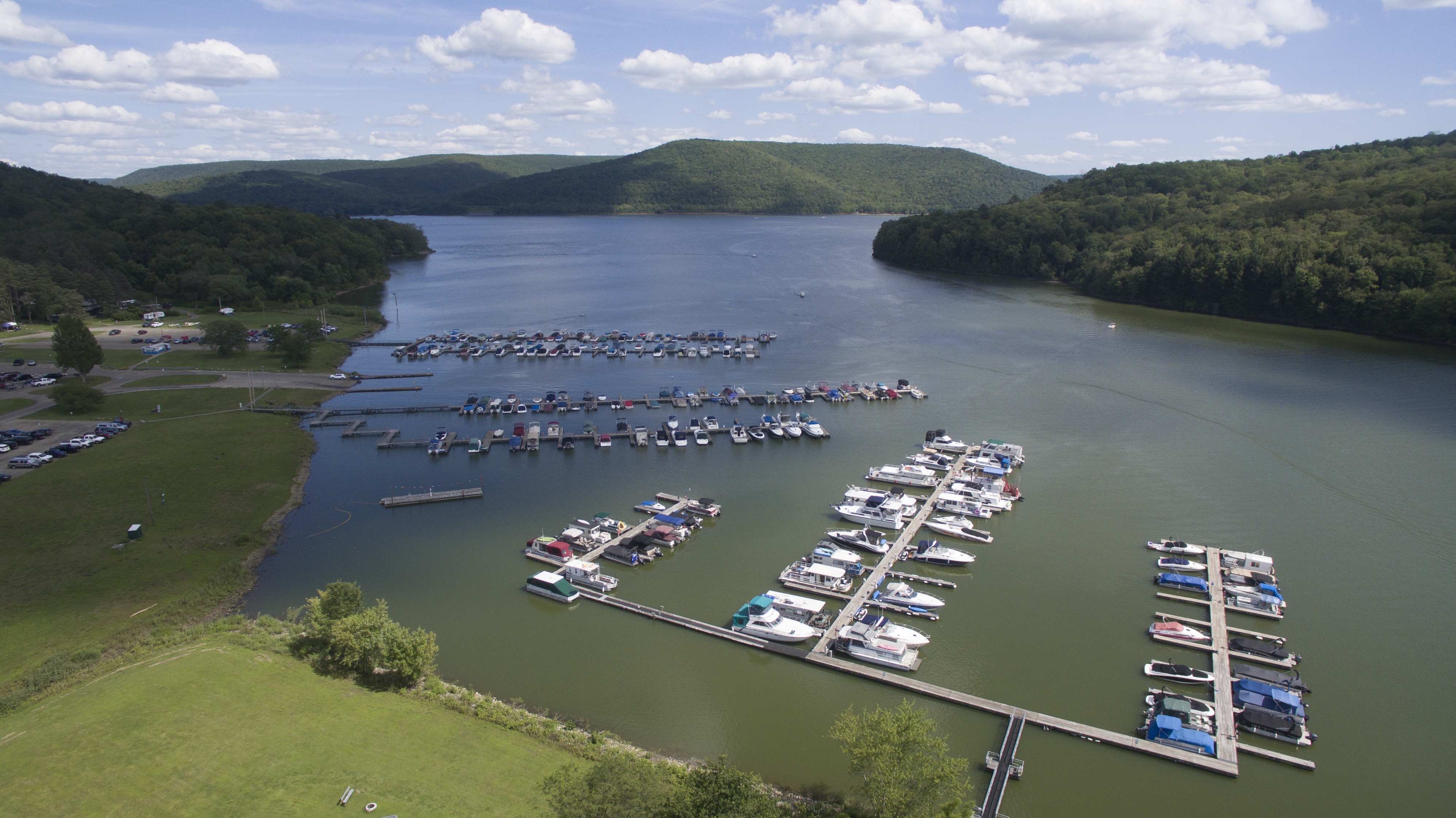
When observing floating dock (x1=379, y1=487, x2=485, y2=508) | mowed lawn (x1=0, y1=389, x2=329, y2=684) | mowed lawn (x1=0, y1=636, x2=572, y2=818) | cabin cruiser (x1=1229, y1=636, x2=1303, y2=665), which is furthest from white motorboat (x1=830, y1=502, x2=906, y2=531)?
mowed lawn (x1=0, y1=389, x2=329, y2=684)

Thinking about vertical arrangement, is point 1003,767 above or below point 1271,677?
below

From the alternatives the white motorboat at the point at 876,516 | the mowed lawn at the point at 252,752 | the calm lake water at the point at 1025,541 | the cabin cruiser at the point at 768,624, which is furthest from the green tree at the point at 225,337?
the cabin cruiser at the point at 768,624

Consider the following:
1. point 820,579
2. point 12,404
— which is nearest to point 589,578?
point 820,579

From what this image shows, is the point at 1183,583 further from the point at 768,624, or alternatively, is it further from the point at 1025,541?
the point at 768,624

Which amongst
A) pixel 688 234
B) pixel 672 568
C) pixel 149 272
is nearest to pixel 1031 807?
pixel 672 568

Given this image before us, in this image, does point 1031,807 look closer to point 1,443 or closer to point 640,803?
point 640,803

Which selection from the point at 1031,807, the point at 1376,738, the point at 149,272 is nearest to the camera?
the point at 1031,807
